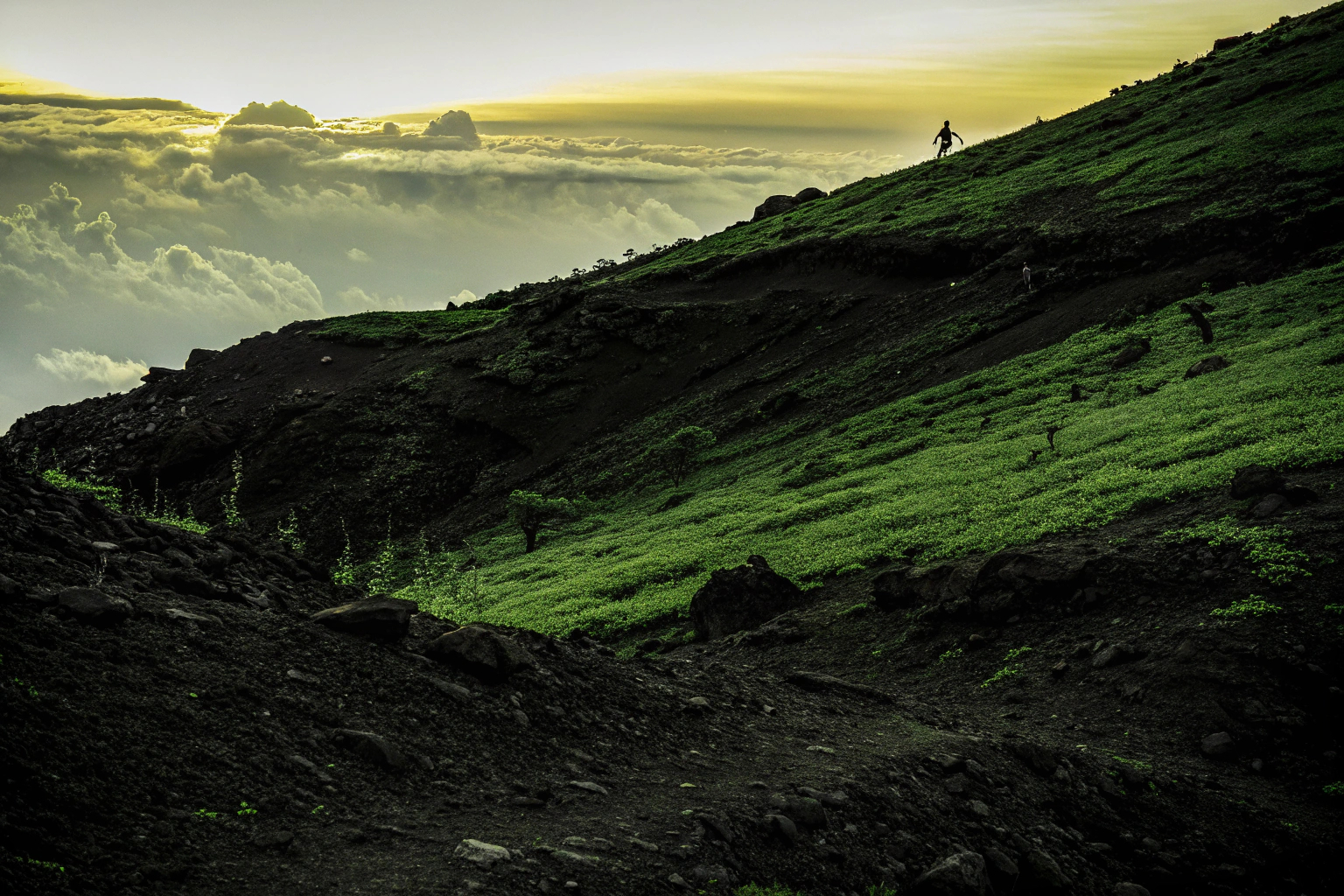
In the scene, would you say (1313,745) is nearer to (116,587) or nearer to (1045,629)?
(1045,629)

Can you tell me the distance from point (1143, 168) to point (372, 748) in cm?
6080

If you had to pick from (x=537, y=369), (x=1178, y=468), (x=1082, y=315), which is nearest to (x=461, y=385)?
(x=537, y=369)

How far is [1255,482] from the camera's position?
59.6 feet

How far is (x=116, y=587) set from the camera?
9.62 m

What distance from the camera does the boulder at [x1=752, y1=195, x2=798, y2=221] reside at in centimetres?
8794

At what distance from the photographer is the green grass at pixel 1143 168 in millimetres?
45781

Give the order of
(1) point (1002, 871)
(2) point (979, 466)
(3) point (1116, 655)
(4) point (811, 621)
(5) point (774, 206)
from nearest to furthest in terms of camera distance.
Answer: (1) point (1002, 871) < (3) point (1116, 655) < (4) point (811, 621) < (2) point (979, 466) < (5) point (774, 206)

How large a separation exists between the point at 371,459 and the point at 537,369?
1271 centimetres

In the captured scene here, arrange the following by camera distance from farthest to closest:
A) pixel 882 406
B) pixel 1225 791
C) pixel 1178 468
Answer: pixel 882 406
pixel 1178 468
pixel 1225 791

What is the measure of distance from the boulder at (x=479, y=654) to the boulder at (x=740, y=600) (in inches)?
437

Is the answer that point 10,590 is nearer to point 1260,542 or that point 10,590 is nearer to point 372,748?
point 372,748

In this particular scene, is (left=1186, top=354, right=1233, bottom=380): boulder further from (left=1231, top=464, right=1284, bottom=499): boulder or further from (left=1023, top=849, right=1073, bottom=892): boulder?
(left=1023, top=849, right=1073, bottom=892): boulder

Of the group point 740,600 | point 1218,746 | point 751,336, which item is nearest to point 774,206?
point 751,336

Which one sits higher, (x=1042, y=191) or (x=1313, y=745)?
(x=1042, y=191)
